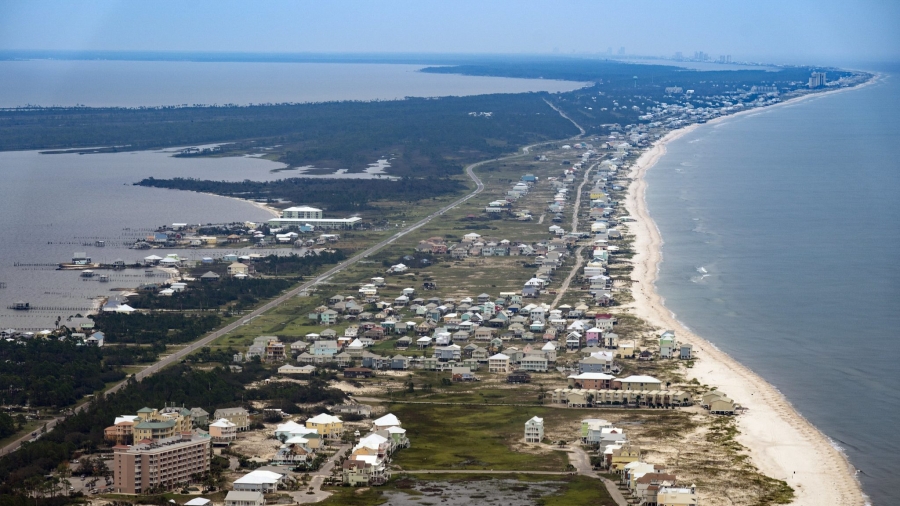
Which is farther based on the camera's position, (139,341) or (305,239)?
(305,239)

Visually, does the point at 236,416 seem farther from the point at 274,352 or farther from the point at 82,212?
the point at 82,212

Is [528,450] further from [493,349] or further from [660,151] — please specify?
[660,151]

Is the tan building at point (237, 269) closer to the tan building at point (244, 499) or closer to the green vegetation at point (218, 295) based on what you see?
the green vegetation at point (218, 295)

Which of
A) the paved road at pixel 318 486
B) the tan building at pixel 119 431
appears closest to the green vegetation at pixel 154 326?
the tan building at pixel 119 431

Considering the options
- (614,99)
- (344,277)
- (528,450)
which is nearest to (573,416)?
(528,450)

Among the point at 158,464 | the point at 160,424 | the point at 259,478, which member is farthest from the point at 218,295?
the point at 259,478
